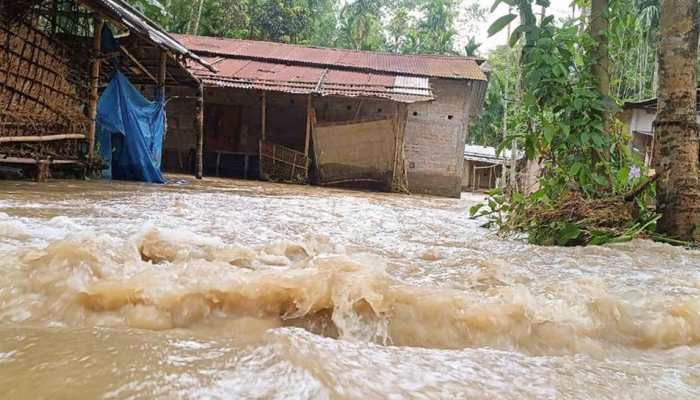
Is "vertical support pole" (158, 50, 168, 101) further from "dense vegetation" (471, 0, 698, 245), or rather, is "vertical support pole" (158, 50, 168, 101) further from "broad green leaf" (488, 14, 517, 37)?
"dense vegetation" (471, 0, 698, 245)

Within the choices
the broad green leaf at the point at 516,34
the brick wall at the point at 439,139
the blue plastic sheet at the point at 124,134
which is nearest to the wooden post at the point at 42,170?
the blue plastic sheet at the point at 124,134

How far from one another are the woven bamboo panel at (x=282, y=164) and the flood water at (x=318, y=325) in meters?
9.41

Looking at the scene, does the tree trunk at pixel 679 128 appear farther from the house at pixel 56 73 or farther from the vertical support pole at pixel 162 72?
the vertical support pole at pixel 162 72

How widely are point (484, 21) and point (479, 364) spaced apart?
31.8m

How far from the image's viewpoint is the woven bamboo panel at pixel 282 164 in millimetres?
12195

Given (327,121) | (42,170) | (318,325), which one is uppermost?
(327,121)

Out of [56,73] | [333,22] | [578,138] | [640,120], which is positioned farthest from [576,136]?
[333,22]

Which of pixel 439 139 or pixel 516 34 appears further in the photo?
pixel 439 139

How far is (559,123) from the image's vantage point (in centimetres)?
413

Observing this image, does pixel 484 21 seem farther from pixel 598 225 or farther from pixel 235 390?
pixel 235 390

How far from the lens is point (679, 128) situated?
12.5ft

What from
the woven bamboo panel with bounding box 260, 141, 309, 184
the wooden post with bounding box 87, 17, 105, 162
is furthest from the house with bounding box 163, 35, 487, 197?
the wooden post with bounding box 87, 17, 105, 162

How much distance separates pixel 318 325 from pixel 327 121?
11959 millimetres

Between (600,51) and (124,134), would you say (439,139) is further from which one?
(600,51)
